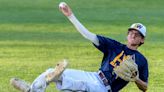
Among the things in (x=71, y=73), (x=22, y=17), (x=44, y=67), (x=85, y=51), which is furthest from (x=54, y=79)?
(x=22, y=17)

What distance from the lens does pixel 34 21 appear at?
Result: 2170 cm

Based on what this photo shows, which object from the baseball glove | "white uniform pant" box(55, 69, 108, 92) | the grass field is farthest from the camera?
the grass field

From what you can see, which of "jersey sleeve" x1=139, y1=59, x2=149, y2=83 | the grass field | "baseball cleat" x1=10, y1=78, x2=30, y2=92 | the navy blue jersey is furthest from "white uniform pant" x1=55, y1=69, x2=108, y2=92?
the grass field

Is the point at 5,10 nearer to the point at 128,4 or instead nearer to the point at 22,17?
the point at 22,17

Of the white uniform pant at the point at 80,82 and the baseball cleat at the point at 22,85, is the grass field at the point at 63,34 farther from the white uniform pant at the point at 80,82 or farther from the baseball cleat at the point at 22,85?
the baseball cleat at the point at 22,85

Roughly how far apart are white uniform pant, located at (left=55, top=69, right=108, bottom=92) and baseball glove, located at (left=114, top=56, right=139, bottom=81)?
24 cm

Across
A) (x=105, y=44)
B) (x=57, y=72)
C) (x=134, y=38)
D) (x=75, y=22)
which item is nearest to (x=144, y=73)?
(x=134, y=38)

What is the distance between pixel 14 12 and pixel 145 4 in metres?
6.34

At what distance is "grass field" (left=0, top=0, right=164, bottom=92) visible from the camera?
1286 centimetres

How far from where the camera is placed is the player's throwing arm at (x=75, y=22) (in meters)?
8.01

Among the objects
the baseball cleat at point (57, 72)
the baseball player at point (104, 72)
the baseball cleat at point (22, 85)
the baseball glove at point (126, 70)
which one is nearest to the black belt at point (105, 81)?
the baseball player at point (104, 72)

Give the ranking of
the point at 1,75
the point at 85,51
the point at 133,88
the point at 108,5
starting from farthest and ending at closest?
1. the point at 108,5
2. the point at 85,51
3. the point at 1,75
4. the point at 133,88

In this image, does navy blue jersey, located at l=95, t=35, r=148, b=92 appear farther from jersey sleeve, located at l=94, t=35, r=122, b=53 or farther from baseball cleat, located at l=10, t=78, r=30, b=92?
baseball cleat, located at l=10, t=78, r=30, b=92

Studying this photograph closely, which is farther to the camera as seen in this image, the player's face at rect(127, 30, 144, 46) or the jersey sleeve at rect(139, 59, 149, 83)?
the jersey sleeve at rect(139, 59, 149, 83)
